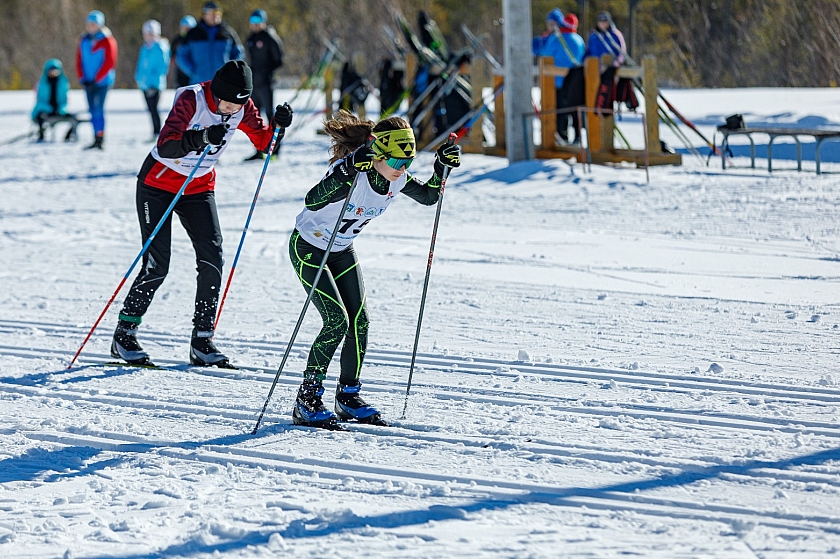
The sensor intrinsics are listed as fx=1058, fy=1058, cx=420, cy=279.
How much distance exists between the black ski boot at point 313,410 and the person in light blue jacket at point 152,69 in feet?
42.4

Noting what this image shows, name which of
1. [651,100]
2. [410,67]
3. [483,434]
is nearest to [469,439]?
[483,434]

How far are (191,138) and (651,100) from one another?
819 centimetres

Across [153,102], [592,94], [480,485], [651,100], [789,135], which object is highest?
[153,102]

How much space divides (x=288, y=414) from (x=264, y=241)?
4.80 metres

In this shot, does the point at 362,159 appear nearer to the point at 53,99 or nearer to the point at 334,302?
the point at 334,302

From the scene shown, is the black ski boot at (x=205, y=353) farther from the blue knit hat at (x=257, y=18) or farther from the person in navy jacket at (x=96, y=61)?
the person in navy jacket at (x=96, y=61)

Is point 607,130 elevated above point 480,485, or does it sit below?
above

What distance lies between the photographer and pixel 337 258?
4480 millimetres

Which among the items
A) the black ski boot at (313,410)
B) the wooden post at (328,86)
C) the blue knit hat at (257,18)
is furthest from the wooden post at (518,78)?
the black ski boot at (313,410)

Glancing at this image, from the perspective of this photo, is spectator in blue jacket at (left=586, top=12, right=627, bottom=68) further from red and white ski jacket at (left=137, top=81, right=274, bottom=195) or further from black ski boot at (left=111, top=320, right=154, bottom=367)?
black ski boot at (left=111, top=320, right=154, bottom=367)

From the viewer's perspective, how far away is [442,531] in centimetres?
335

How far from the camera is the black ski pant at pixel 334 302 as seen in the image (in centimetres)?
444

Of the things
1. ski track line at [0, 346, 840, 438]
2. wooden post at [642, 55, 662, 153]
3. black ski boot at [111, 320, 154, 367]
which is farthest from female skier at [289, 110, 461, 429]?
wooden post at [642, 55, 662, 153]

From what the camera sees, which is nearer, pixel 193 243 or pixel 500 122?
pixel 193 243
